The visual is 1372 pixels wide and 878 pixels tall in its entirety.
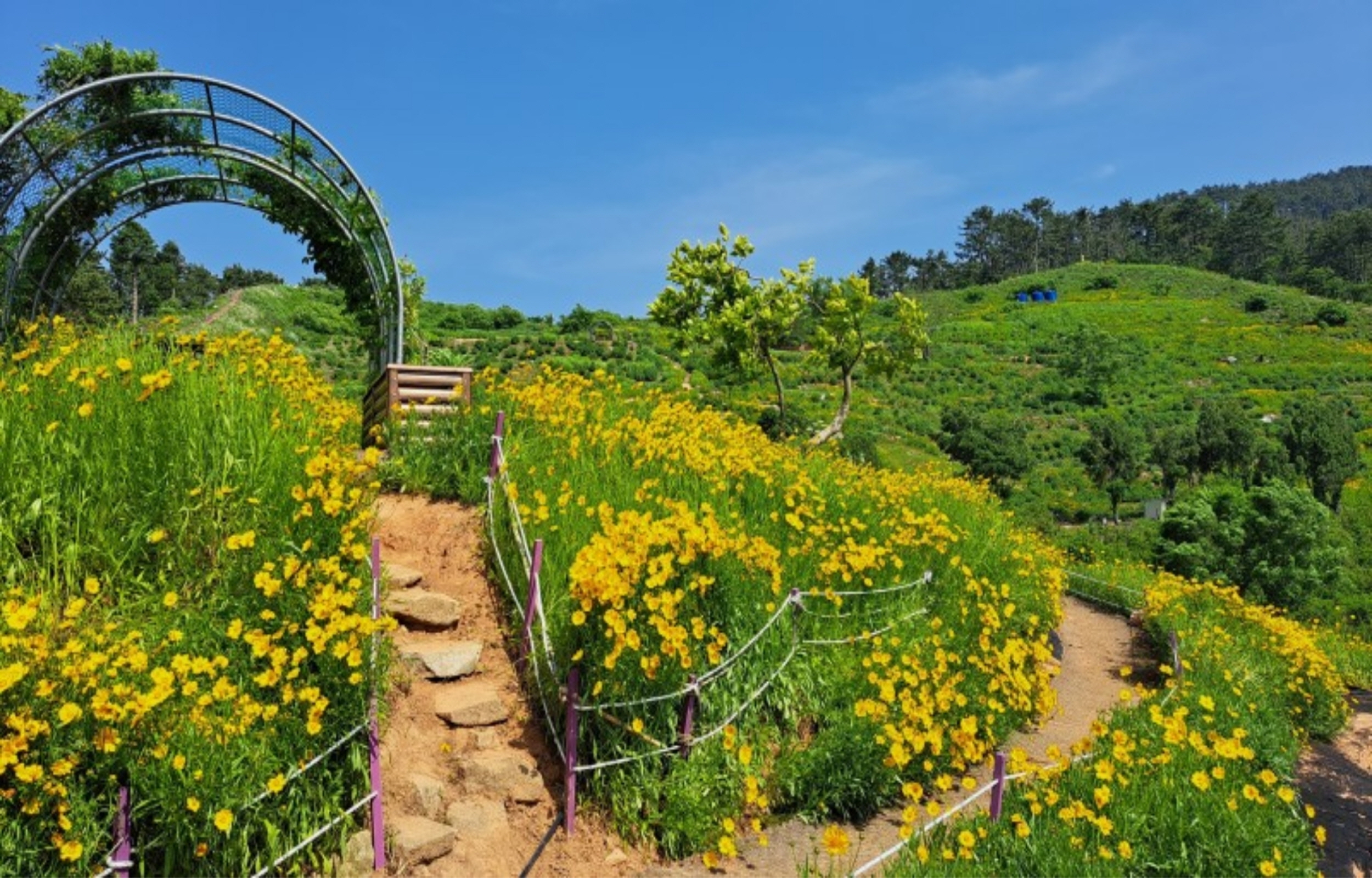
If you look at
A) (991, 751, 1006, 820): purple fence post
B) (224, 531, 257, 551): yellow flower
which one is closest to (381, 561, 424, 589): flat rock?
(224, 531, 257, 551): yellow flower

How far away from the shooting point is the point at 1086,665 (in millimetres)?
10062

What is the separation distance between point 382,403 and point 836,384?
151 feet

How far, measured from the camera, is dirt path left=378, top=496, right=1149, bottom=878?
371cm

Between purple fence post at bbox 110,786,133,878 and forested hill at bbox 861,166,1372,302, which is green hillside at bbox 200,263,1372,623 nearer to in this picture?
purple fence post at bbox 110,786,133,878

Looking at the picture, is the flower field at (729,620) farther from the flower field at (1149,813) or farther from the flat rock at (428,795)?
the flat rock at (428,795)

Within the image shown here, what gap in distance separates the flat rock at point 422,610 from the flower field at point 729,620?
0.46 metres

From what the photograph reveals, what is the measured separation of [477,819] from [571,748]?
22.1 inches

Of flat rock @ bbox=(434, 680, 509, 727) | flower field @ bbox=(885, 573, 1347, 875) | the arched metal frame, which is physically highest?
the arched metal frame

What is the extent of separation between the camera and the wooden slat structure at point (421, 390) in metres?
7.20

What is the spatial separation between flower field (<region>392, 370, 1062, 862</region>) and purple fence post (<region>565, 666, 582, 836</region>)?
0.39ft

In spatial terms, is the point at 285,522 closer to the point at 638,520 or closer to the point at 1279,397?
the point at 638,520

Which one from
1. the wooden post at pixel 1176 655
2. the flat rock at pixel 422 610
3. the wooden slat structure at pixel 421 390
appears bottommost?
the wooden post at pixel 1176 655

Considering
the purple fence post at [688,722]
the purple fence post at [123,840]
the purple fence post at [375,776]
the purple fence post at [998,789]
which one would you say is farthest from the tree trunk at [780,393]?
the purple fence post at [123,840]

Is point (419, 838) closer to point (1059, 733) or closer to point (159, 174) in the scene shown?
point (1059, 733)
